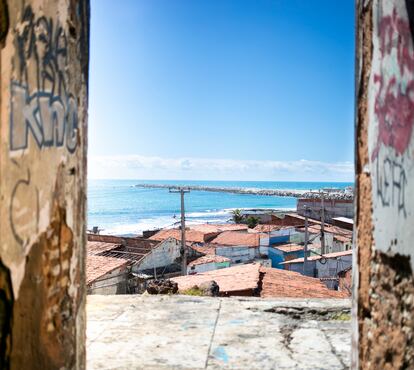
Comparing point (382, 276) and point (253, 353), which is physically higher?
Result: point (382, 276)

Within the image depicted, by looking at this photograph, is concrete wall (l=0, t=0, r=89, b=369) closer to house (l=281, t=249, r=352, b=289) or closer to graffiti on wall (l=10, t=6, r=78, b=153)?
graffiti on wall (l=10, t=6, r=78, b=153)

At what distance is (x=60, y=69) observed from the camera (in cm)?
215

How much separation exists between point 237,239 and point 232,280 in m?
14.8

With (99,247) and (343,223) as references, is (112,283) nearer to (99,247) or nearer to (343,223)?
(99,247)

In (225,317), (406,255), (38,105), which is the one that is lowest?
(225,317)

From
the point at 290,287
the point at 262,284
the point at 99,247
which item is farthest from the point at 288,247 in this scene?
the point at 290,287

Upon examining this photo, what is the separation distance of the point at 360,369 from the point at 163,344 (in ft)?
5.75

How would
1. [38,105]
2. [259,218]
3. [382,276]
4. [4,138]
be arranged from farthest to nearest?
[259,218]
[382,276]
[38,105]
[4,138]

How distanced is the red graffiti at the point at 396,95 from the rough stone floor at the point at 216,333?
190 cm

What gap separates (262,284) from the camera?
9.77 metres

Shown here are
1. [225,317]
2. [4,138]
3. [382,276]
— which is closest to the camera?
[4,138]

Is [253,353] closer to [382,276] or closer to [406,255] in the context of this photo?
[382,276]

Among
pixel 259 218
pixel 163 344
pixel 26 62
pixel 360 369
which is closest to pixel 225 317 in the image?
pixel 163 344

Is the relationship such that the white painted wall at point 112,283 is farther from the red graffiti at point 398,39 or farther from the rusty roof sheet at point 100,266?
the red graffiti at point 398,39
